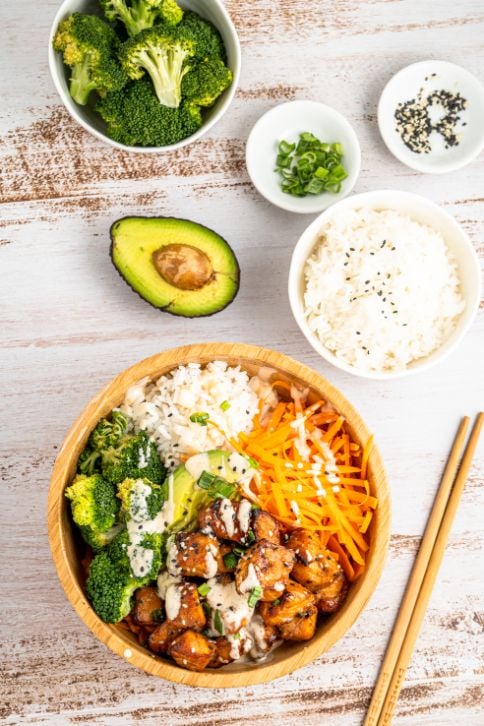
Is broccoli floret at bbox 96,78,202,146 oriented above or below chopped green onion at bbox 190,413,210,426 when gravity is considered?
above

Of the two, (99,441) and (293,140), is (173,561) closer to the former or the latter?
(99,441)

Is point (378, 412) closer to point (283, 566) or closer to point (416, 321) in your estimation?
point (416, 321)

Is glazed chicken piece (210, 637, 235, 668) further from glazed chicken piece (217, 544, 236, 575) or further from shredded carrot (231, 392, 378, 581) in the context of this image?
shredded carrot (231, 392, 378, 581)

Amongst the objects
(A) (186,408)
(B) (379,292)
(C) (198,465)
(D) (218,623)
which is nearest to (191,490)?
(C) (198,465)

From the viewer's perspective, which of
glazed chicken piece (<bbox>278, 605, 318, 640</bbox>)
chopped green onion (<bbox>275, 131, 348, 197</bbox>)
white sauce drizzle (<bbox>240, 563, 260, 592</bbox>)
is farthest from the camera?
chopped green onion (<bbox>275, 131, 348, 197</bbox>)

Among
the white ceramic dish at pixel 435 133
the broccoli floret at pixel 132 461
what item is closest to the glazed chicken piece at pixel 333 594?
the broccoli floret at pixel 132 461

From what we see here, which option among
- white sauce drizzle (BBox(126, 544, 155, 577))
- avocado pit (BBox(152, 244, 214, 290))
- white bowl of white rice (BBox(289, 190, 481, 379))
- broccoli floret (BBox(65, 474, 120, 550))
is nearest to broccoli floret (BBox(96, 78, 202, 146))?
avocado pit (BBox(152, 244, 214, 290))

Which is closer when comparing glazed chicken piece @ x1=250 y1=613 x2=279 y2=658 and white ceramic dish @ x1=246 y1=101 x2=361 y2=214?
glazed chicken piece @ x1=250 y1=613 x2=279 y2=658

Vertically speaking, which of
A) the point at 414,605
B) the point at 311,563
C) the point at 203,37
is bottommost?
the point at 414,605
